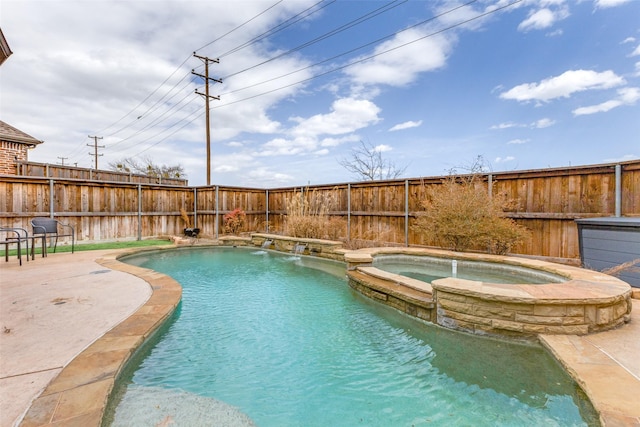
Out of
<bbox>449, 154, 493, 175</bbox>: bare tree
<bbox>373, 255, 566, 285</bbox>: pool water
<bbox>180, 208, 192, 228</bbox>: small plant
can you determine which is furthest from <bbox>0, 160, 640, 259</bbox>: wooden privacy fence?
<bbox>373, 255, 566, 285</bbox>: pool water

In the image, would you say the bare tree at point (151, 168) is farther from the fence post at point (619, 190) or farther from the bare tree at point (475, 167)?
the fence post at point (619, 190)

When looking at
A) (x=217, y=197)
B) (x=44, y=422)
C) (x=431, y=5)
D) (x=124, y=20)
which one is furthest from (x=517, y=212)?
(x=124, y=20)

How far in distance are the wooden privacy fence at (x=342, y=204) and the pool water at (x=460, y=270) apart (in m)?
1.76

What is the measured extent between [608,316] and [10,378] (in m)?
4.12

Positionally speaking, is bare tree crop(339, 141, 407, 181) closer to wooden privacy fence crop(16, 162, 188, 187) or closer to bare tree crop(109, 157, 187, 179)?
wooden privacy fence crop(16, 162, 188, 187)

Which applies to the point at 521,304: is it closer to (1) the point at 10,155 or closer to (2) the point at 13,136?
(2) the point at 13,136

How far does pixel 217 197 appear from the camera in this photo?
9562 mm

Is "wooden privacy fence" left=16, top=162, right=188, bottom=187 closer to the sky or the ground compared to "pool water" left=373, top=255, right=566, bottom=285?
closer to the sky

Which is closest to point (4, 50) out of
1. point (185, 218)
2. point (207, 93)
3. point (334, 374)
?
point (334, 374)

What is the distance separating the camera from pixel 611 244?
3.72 m

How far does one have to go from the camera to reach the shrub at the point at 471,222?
4.84 meters

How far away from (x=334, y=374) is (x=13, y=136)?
13950mm

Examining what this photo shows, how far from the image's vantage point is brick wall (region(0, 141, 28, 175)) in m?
10.1

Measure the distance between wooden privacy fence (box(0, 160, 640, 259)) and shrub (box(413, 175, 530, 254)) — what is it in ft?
1.61
